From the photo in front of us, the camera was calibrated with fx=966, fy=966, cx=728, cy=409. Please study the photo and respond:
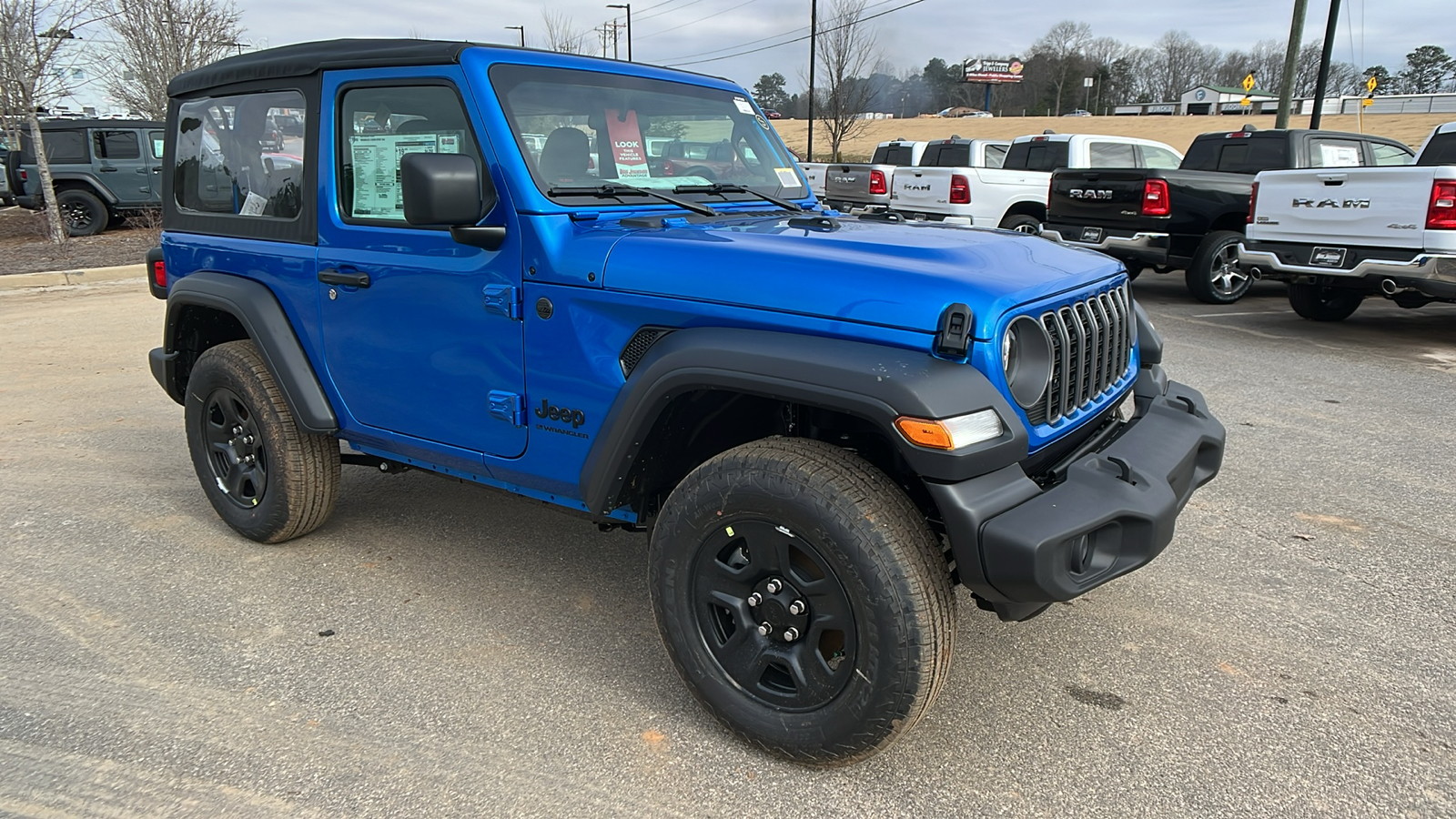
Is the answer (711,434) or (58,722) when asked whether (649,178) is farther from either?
(58,722)

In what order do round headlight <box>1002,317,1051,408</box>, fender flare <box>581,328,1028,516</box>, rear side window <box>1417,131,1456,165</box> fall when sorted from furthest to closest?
rear side window <box>1417,131,1456,165</box> → round headlight <box>1002,317,1051,408</box> → fender flare <box>581,328,1028,516</box>

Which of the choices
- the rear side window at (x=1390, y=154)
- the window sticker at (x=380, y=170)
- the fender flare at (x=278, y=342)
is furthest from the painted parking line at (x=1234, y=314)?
the fender flare at (x=278, y=342)

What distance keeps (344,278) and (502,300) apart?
79cm

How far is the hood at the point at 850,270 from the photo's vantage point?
2326 mm

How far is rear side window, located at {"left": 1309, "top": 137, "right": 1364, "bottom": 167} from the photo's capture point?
10.3 meters

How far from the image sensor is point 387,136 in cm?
330

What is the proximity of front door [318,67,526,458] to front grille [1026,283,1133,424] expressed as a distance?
1.53 m

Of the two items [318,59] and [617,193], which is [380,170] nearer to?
[318,59]

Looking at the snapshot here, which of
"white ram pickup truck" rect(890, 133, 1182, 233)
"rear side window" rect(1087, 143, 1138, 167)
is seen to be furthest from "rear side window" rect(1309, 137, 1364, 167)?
"rear side window" rect(1087, 143, 1138, 167)

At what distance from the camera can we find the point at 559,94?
10.4 ft

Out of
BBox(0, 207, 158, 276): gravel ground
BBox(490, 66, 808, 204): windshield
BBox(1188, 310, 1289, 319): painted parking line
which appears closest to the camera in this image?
BBox(490, 66, 808, 204): windshield

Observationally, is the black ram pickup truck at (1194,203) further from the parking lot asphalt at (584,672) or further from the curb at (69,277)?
the curb at (69,277)

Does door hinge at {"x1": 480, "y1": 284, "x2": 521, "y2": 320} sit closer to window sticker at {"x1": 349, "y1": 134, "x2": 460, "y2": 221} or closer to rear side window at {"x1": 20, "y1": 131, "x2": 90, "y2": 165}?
window sticker at {"x1": 349, "y1": 134, "x2": 460, "y2": 221}

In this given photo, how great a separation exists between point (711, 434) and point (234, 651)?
1.73 meters
